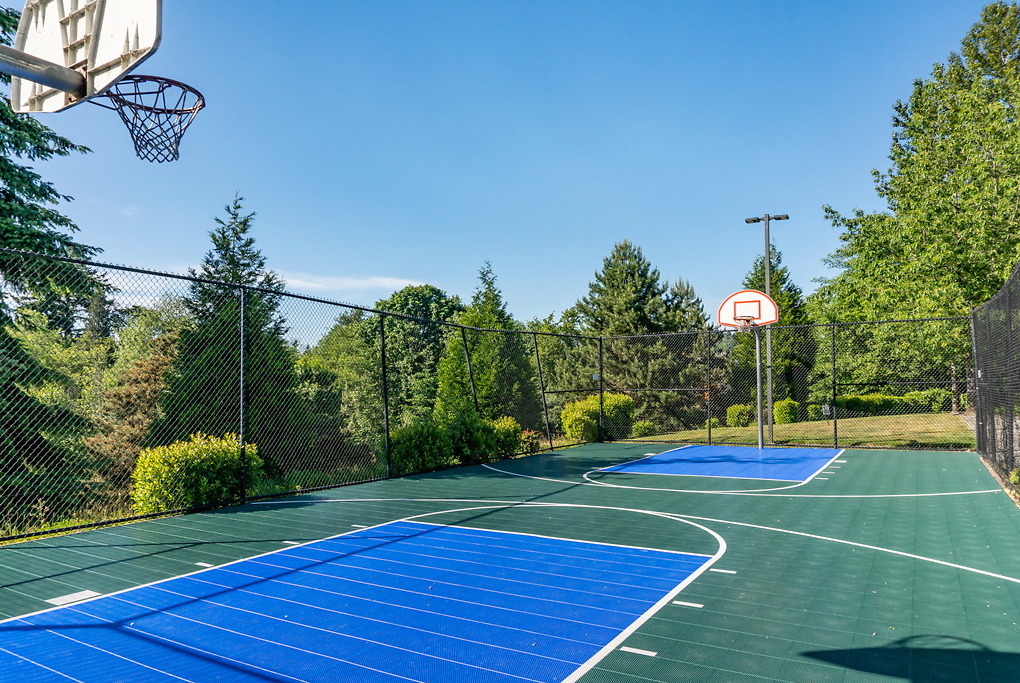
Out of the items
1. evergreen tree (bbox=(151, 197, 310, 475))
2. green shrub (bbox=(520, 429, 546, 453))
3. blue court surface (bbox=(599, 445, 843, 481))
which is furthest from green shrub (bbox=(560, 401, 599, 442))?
evergreen tree (bbox=(151, 197, 310, 475))

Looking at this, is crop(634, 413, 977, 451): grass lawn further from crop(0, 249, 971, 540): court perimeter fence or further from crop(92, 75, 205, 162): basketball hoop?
crop(92, 75, 205, 162): basketball hoop

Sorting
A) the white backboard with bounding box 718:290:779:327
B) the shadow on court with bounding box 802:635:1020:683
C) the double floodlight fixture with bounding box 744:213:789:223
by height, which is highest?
the double floodlight fixture with bounding box 744:213:789:223

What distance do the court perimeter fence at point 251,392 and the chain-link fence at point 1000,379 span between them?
118 cm

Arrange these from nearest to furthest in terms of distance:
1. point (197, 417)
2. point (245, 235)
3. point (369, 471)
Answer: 1. point (369, 471)
2. point (197, 417)
3. point (245, 235)

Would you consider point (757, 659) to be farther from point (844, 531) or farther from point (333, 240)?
point (333, 240)

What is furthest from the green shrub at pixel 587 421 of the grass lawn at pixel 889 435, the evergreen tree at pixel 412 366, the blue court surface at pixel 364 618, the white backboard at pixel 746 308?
the evergreen tree at pixel 412 366

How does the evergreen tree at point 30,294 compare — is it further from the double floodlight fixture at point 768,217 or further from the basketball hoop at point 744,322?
the double floodlight fixture at point 768,217

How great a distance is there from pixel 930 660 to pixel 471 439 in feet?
28.4

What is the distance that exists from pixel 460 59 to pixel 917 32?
9481 millimetres

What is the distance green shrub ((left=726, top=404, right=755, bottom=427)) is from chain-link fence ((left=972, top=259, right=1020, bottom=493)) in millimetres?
14170

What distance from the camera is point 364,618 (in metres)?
3.37

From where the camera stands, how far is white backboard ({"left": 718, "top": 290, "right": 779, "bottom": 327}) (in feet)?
42.8

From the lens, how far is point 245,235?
648 inches

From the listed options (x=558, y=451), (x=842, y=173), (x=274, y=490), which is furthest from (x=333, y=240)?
(x=842, y=173)
